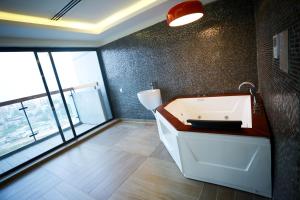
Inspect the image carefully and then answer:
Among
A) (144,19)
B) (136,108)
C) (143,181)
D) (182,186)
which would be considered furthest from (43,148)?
(144,19)

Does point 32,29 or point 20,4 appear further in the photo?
point 32,29

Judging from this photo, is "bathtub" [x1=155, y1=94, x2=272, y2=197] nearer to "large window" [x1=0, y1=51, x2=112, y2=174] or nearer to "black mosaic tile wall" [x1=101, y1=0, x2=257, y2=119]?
"black mosaic tile wall" [x1=101, y1=0, x2=257, y2=119]

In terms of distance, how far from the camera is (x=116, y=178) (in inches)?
81.0

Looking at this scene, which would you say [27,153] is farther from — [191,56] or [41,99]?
[191,56]

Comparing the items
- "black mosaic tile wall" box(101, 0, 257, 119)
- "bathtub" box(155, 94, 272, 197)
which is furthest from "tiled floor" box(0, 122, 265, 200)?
"black mosaic tile wall" box(101, 0, 257, 119)

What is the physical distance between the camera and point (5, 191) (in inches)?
87.7

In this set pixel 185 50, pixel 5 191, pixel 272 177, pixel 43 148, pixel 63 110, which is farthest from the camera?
pixel 63 110

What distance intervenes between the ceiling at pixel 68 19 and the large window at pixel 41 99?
1.25 feet

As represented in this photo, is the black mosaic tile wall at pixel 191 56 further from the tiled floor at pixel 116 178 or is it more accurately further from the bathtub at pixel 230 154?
the tiled floor at pixel 116 178

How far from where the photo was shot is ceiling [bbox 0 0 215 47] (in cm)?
214

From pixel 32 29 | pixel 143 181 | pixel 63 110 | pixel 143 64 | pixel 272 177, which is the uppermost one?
pixel 32 29

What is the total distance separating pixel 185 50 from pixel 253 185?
Result: 229 cm

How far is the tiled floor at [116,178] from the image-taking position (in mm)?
1670

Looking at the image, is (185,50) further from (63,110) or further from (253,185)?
(63,110)
